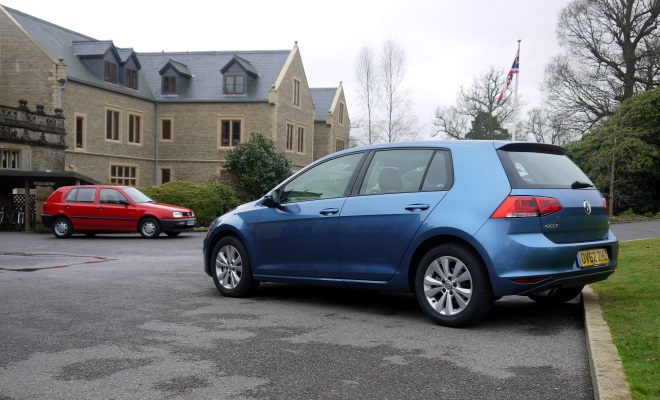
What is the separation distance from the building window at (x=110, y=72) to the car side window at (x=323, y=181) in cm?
3403

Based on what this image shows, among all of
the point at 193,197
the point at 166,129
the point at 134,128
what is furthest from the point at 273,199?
the point at 166,129

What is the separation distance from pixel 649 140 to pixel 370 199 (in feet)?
97.0

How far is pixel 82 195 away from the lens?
20.6 m

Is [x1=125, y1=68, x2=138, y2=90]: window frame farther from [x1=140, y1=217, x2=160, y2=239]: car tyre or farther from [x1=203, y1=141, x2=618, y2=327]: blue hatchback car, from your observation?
[x1=203, y1=141, x2=618, y2=327]: blue hatchback car

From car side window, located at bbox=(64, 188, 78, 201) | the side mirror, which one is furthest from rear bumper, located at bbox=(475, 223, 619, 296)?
car side window, located at bbox=(64, 188, 78, 201)

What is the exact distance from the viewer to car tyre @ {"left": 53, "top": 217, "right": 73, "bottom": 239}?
805 inches

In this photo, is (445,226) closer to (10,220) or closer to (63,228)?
(63,228)

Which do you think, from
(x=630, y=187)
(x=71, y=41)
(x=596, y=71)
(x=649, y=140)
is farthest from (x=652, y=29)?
(x=71, y=41)

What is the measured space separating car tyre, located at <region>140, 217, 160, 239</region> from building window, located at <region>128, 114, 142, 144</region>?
22280 millimetres

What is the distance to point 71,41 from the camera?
1532 inches

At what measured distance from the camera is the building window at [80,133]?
36375 millimetres

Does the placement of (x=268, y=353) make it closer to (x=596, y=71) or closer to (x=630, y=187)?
(x=630, y=187)

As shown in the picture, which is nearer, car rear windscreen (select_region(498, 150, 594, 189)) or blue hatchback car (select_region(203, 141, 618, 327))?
blue hatchback car (select_region(203, 141, 618, 327))

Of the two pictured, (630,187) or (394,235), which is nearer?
(394,235)
